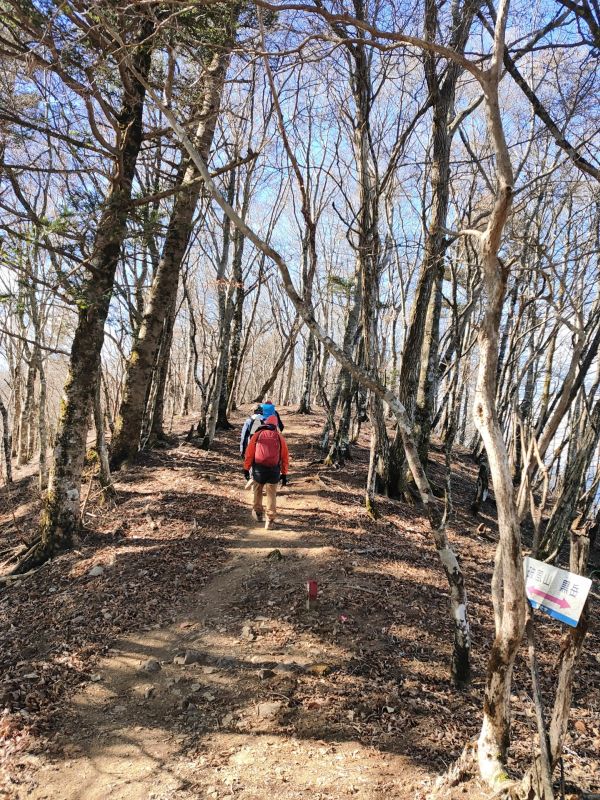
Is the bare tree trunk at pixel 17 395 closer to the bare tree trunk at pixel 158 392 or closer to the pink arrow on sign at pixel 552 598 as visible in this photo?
the bare tree trunk at pixel 158 392

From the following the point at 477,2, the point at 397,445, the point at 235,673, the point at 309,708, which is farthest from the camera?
the point at 397,445

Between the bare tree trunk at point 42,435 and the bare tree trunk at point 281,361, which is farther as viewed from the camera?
the bare tree trunk at point 281,361

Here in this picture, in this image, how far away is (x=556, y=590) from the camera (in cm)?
266

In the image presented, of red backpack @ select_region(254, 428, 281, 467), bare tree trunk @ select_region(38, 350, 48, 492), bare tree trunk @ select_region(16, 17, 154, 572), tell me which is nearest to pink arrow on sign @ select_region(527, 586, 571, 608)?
red backpack @ select_region(254, 428, 281, 467)

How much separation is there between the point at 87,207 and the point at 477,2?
5356 millimetres

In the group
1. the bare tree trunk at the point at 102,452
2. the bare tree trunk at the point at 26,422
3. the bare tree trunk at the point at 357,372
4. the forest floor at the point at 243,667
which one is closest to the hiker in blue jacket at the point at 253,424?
the forest floor at the point at 243,667

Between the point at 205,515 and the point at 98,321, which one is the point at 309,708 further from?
the point at 98,321

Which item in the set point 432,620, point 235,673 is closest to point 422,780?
point 235,673

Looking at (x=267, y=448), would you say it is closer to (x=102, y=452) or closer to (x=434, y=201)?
(x=102, y=452)

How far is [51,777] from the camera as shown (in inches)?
130

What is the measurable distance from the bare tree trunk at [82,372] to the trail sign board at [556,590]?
18.4 feet

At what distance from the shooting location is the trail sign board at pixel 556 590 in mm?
2547

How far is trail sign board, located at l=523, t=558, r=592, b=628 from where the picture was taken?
2547 mm

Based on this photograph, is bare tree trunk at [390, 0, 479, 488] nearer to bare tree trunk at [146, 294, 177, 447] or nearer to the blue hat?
the blue hat
